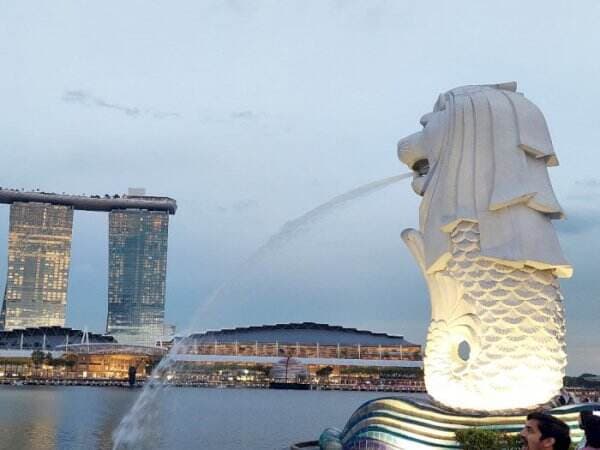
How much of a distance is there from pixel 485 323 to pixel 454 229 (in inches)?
63.1

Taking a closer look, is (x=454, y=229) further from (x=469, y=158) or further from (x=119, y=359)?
(x=119, y=359)

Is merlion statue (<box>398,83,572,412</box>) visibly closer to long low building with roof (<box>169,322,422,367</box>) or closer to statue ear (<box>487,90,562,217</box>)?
statue ear (<box>487,90,562,217</box>)

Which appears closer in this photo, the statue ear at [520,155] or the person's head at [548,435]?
the person's head at [548,435]

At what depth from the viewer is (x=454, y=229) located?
12891 mm

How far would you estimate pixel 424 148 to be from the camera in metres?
13.8

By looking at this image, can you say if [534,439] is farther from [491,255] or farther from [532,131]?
[532,131]

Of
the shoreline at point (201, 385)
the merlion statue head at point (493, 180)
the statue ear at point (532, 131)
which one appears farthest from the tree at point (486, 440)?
the shoreline at point (201, 385)

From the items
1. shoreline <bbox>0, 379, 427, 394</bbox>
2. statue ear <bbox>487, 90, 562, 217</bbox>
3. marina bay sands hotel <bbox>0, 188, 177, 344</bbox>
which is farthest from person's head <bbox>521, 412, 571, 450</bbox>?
marina bay sands hotel <bbox>0, 188, 177, 344</bbox>

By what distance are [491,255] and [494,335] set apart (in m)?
1.23

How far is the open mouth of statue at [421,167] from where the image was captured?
14242mm

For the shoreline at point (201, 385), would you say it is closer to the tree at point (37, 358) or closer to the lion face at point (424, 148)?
the tree at point (37, 358)

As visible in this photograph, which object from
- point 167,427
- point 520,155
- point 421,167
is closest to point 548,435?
point 520,155

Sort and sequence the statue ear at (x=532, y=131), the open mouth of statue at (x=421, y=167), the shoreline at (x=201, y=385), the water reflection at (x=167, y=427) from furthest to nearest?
the shoreline at (x=201, y=385)
the water reflection at (x=167, y=427)
the open mouth of statue at (x=421, y=167)
the statue ear at (x=532, y=131)

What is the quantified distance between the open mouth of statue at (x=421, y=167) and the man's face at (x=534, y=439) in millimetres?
10851
